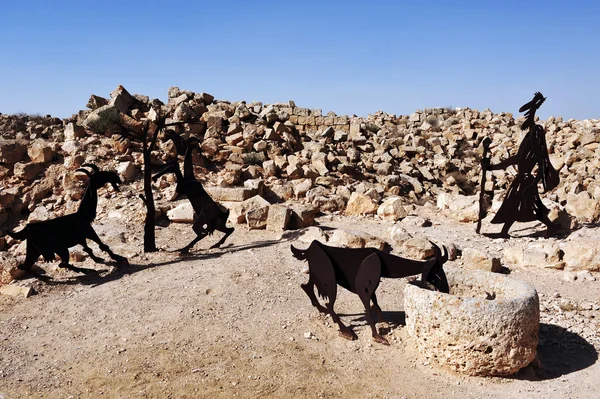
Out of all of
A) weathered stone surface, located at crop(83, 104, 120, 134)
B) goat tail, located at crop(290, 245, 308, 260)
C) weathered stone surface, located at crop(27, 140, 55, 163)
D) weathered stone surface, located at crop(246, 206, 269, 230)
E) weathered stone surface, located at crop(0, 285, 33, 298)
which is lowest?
weathered stone surface, located at crop(0, 285, 33, 298)

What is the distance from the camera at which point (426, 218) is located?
12.3 m

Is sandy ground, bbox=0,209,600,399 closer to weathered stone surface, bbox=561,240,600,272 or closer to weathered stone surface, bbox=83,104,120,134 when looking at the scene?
weathered stone surface, bbox=561,240,600,272

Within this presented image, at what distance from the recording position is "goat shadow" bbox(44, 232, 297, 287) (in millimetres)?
8602

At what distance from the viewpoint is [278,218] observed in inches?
434

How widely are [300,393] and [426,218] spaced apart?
7.73 meters

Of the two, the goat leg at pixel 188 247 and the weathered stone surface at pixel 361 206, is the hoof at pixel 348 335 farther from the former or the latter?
the weathered stone surface at pixel 361 206

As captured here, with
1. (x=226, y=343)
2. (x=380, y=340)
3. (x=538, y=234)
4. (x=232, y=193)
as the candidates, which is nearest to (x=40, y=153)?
(x=232, y=193)

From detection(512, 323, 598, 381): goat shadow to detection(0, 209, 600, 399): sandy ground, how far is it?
0.7 inches

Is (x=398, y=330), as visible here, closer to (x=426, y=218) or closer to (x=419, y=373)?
(x=419, y=373)

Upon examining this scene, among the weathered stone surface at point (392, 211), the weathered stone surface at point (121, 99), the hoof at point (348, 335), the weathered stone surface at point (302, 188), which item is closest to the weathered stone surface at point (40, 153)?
the weathered stone surface at point (121, 99)

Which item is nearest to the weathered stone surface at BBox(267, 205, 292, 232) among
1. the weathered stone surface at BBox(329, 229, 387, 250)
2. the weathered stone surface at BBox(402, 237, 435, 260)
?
the weathered stone surface at BBox(329, 229, 387, 250)

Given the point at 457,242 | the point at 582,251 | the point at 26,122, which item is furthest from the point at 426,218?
the point at 26,122

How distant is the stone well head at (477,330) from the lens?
548cm

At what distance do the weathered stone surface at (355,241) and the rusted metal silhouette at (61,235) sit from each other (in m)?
4.06
